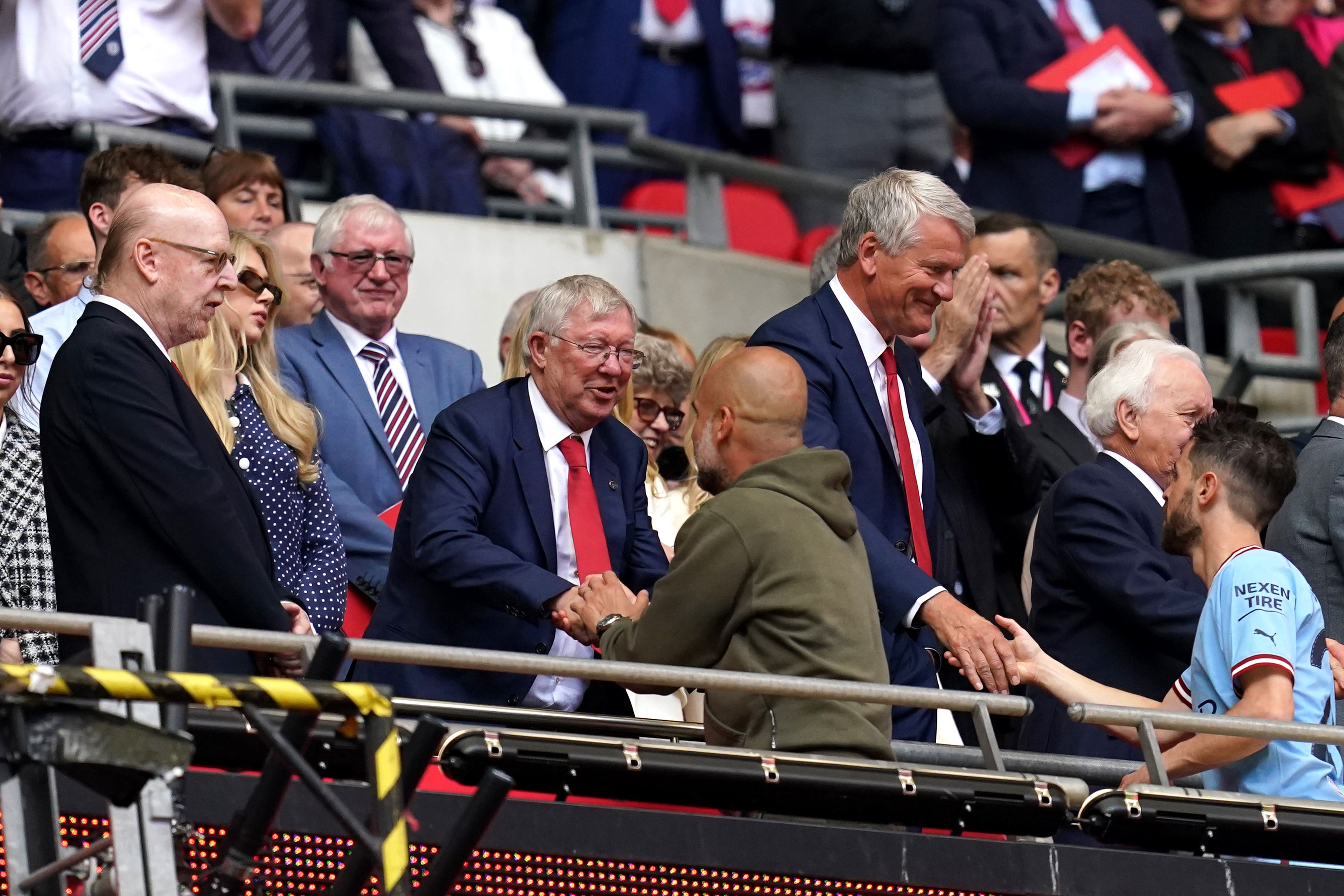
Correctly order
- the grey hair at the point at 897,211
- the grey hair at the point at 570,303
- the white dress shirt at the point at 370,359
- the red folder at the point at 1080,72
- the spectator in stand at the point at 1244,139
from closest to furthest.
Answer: the grey hair at the point at 570,303, the grey hair at the point at 897,211, the white dress shirt at the point at 370,359, the red folder at the point at 1080,72, the spectator in stand at the point at 1244,139

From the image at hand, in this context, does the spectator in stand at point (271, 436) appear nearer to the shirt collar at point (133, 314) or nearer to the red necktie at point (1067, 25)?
the shirt collar at point (133, 314)

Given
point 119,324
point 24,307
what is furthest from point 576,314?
point 24,307

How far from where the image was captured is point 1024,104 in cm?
959

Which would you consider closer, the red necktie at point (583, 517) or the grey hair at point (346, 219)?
the red necktie at point (583, 517)

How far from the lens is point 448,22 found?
34.5 ft

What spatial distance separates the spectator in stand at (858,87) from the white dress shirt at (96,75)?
3.14 meters

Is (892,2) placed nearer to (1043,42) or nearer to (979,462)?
(1043,42)

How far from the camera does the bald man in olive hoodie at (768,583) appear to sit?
4.81m

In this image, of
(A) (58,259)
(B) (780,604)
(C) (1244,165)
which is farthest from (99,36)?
(C) (1244,165)

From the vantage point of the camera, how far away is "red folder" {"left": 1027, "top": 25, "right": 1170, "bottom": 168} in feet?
32.1

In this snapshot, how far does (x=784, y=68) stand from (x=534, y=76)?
1248 millimetres

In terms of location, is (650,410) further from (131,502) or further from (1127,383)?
(131,502)

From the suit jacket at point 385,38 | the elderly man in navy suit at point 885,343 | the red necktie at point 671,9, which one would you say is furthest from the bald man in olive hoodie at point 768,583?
the red necktie at point 671,9

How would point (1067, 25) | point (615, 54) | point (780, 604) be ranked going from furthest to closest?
point (615, 54) → point (1067, 25) → point (780, 604)
